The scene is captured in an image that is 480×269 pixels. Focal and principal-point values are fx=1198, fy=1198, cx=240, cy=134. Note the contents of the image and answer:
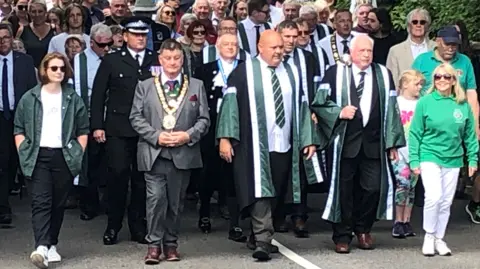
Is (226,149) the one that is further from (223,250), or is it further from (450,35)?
(450,35)

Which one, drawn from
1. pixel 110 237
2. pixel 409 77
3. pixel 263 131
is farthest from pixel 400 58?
pixel 110 237

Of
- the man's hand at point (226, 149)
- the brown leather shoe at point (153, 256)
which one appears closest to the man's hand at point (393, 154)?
the man's hand at point (226, 149)

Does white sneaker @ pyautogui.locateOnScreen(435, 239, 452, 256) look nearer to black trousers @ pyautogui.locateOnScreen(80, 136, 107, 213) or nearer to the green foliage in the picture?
black trousers @ pyautogui.locateOnScreen(80, 136, 107, 213)

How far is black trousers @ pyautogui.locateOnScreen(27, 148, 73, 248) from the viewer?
10.6 m

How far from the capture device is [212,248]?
452 inches

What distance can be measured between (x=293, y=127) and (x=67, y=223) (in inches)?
120

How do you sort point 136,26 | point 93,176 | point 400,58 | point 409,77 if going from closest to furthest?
point 136,26 < point 409,77 < point 93,176 < point 400,58

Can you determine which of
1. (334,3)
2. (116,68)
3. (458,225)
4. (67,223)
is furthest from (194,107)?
(334,3)

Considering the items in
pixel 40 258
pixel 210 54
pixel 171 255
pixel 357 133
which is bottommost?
pixel 171 255

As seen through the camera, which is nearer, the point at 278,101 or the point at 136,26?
the point at 278,101

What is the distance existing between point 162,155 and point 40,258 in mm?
1405

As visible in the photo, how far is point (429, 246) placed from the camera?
11188 mm

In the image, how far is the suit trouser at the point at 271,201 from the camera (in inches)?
428

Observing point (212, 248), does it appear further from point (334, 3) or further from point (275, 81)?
point (334, 3)
